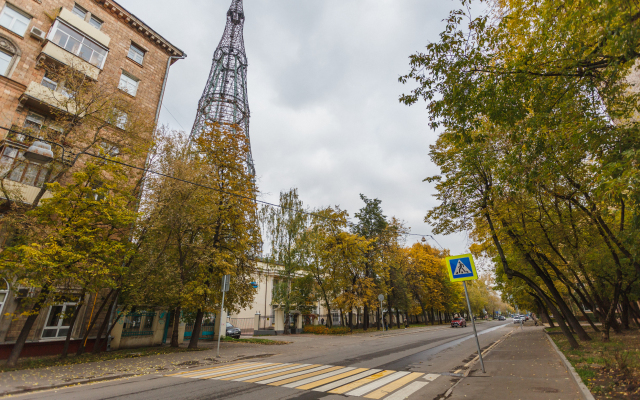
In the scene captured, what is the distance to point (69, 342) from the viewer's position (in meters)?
14.2

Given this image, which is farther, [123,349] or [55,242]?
[123,349]

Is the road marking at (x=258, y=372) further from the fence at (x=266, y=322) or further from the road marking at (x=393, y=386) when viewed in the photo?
the fence at (x=266, y=322)

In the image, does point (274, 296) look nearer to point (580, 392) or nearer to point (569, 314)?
point (569, 314)

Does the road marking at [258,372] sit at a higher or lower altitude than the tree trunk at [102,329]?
lower

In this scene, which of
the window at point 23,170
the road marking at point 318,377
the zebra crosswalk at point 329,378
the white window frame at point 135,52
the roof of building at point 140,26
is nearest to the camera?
the zebra crosswalk at point 329,378

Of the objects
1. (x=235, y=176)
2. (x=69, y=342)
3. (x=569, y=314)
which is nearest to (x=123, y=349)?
(x=69, y=342)

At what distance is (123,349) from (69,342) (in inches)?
105

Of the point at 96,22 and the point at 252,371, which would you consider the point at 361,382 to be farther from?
the point at 96,22

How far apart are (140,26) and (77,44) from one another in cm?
582

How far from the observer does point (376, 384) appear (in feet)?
25.5

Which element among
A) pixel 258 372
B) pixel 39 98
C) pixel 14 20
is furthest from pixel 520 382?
pixel 14 20

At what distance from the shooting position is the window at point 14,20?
1586cm

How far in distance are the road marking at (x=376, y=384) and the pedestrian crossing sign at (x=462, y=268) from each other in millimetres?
3413

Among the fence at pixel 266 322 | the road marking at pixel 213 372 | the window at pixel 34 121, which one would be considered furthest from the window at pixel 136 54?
the fence at pixel 266 322
